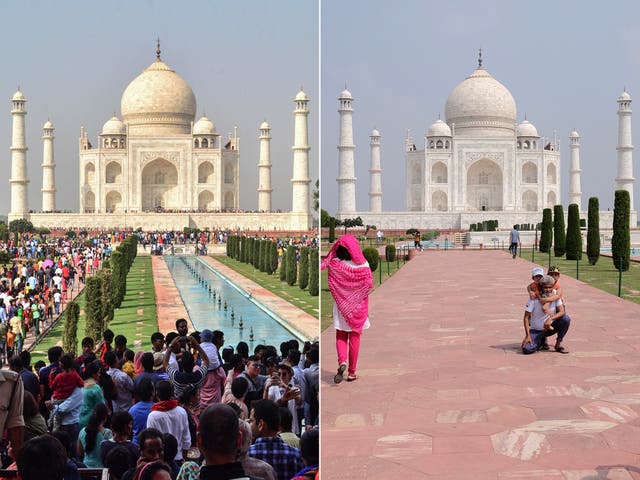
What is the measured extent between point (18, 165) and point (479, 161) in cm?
1571

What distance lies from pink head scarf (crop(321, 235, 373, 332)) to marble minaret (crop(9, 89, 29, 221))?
25.8 m

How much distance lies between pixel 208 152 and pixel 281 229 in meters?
5.11

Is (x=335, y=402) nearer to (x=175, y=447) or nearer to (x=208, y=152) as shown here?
(x=175, y=447)

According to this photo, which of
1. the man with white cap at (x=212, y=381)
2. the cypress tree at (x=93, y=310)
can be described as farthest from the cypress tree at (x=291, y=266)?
the man with white cap at (x=212, y=381)

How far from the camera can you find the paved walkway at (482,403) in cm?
229

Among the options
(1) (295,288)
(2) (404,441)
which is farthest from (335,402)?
(1) (295,288)

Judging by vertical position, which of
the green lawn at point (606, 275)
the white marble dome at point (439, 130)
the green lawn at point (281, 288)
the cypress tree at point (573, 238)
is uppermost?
the white marble dome at point (439, 130)

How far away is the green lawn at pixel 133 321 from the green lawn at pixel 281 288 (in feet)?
5.50

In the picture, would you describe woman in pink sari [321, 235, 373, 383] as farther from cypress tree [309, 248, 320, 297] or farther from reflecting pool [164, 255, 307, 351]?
cypress tree [309, 248, 320, 297]

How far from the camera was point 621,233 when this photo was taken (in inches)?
414

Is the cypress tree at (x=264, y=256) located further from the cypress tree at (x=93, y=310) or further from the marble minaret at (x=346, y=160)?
the marble minaret at (x=346, y=160)

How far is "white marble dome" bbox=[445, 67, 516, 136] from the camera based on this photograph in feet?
97.3

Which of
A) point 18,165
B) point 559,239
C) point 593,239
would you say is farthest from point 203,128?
point 593,239

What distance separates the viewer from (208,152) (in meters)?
30.8
